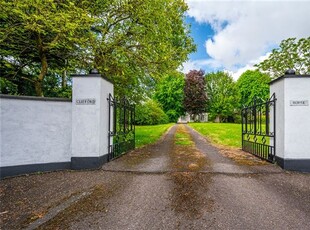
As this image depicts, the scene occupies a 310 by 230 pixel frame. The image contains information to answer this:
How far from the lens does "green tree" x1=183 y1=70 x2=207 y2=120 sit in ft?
164

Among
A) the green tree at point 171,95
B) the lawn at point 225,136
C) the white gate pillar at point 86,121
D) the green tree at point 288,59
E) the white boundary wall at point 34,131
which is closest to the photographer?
the white boundary wall at point 34,131

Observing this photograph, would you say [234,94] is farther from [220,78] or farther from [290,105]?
[290,105]

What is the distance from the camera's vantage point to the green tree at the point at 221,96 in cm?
4831

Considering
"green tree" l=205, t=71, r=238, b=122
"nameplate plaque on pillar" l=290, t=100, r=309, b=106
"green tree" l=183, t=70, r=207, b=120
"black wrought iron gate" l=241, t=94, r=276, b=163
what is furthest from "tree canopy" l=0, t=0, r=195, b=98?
"green tree" l=205, t=71, r=238, b=122

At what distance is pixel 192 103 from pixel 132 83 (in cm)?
4014

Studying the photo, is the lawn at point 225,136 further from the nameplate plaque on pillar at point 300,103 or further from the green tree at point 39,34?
the green tree at point 39,34

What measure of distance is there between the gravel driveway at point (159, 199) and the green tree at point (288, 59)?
22.8 meters

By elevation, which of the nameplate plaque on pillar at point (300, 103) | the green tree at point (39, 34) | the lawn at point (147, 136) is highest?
the green tree at point (39, 34)

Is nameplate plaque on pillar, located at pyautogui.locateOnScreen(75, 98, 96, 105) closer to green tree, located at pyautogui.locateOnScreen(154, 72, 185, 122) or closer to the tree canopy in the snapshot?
the tree canopy

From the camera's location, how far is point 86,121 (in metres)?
6.35

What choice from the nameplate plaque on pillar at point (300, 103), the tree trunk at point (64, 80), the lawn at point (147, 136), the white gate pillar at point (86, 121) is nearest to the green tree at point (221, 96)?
the lawn at point (147, 136)

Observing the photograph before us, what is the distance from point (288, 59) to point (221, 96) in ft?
86.4

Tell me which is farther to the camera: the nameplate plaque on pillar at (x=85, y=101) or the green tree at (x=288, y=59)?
the green tree at (x=288, y=59)

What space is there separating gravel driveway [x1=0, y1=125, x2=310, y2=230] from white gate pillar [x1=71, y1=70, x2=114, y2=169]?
17.2 inches
